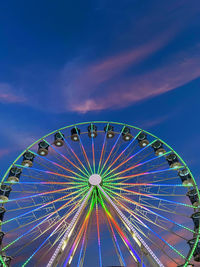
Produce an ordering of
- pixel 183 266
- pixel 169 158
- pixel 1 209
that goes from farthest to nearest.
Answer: pixel 169 158
pixel 1 209
pixel 183 266

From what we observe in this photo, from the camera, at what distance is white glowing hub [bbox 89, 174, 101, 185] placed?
52.6ft

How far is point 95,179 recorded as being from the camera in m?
16.2

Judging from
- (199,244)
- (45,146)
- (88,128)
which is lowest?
(199,244)

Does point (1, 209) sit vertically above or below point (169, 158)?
below

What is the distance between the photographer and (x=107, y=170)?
17.0m

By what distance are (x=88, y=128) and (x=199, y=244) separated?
12.1m

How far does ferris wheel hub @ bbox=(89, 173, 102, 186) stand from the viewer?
52.6 ft

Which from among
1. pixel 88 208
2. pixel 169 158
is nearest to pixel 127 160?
pixel 169 158

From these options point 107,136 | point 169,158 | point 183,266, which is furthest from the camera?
point 107,136

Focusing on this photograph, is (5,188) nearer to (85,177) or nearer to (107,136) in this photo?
(85,177)

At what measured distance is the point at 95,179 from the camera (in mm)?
16234

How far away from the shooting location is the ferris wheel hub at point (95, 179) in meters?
16.0

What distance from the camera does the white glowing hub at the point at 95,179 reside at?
16033 millimetres

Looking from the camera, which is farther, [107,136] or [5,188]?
[107,136]
